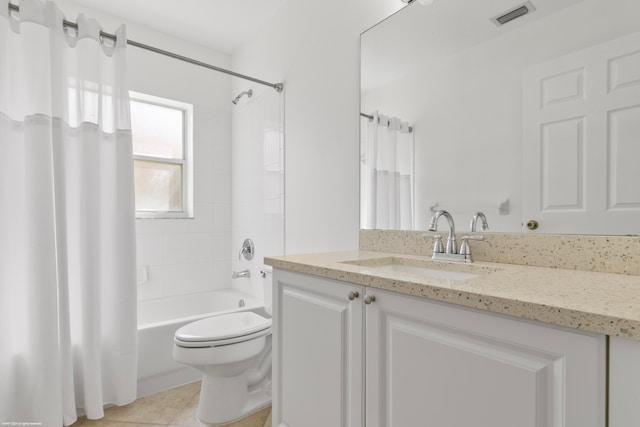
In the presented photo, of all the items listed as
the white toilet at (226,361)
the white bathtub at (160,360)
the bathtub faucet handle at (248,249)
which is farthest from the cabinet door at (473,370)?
the bathtub faucet handle at (248,249)

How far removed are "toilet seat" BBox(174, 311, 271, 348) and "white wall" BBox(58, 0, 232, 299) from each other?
0.97 meters

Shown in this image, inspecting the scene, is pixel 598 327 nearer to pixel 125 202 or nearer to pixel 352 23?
pixel 352 23

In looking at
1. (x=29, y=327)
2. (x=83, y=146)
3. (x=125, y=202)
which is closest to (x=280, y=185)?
(x=125, y=202)

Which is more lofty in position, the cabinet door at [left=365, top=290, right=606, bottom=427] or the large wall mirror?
the large wall mirror

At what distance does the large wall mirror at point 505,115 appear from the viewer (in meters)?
0.97

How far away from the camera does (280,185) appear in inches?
92.4

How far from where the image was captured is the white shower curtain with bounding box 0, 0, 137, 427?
1500mm

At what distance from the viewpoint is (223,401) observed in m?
1.66

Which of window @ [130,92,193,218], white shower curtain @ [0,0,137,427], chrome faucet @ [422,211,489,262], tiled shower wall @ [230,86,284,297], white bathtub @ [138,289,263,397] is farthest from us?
window @ [130,92,193,218]

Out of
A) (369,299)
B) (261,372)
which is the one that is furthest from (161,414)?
(369,299)

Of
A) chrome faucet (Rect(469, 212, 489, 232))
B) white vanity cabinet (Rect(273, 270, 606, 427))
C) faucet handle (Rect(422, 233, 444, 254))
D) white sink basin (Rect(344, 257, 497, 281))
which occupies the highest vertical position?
chrome faucet (Rect(469, 212, 489, 232))

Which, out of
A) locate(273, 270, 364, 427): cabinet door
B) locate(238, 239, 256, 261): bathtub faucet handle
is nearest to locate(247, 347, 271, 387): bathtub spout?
locate(273, 270, 364, 427): cabinet door

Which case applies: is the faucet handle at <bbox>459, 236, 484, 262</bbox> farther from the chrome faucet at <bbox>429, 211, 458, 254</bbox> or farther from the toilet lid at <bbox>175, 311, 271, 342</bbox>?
the toilet lid at <bbox>175, 311, 271, 342</bbox>

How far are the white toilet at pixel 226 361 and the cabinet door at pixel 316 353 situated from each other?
15.2 inches
